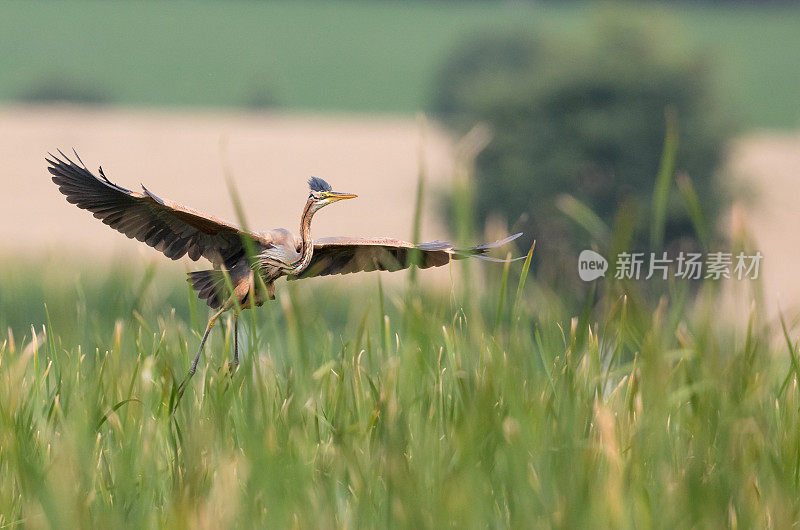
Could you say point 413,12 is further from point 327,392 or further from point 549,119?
point 327,392

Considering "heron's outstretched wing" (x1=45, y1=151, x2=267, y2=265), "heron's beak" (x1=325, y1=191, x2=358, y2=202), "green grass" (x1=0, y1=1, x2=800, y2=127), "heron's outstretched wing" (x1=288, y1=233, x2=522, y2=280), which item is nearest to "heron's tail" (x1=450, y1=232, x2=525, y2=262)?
"heron's outstretched wing" (x1=288, y1=233, x2=522, y2=280)

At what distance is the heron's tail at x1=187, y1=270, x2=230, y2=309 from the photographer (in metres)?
2.16

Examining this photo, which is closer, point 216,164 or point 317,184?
point 317,184

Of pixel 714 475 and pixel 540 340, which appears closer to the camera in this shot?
pixel 714 475

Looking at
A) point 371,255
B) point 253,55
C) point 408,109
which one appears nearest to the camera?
point 371,255

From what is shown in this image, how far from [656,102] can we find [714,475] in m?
16.3

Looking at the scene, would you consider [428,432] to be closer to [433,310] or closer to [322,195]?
[433,310]

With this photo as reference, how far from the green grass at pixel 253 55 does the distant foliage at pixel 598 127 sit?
760 inches

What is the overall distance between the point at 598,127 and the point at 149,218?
51.4 feet

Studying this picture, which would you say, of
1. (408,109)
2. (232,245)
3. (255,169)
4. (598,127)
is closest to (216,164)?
(255,169)

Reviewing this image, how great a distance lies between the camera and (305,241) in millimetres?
2078

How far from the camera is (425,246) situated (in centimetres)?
209

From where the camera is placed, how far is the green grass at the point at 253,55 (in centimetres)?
3866

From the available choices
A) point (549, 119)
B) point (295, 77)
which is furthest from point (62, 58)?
point (549, 119)
